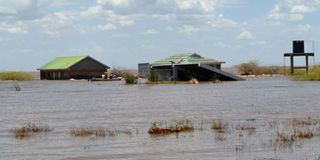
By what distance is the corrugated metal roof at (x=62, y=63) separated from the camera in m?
110

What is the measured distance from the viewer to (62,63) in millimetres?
113875

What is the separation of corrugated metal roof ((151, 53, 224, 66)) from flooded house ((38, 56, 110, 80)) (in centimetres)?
2357

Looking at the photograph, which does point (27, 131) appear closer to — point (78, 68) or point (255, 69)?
point (78, 68)

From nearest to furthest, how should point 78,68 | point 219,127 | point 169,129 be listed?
point 169,129, point 219,127, point 78,68

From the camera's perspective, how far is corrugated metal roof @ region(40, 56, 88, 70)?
109675mm

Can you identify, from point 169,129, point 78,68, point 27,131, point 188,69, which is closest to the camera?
point 169,129

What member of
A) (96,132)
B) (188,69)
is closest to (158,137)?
(96,132)

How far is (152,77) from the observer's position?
81375 mm

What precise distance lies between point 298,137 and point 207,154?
163 inches

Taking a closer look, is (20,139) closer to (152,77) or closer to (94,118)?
(94,118)

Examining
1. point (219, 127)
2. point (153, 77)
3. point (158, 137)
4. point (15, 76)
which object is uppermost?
point (15, 76)

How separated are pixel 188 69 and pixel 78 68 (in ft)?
97.5

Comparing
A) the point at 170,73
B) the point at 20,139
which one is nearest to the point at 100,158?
the point at 20,139

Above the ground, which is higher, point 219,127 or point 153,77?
point 153,77
